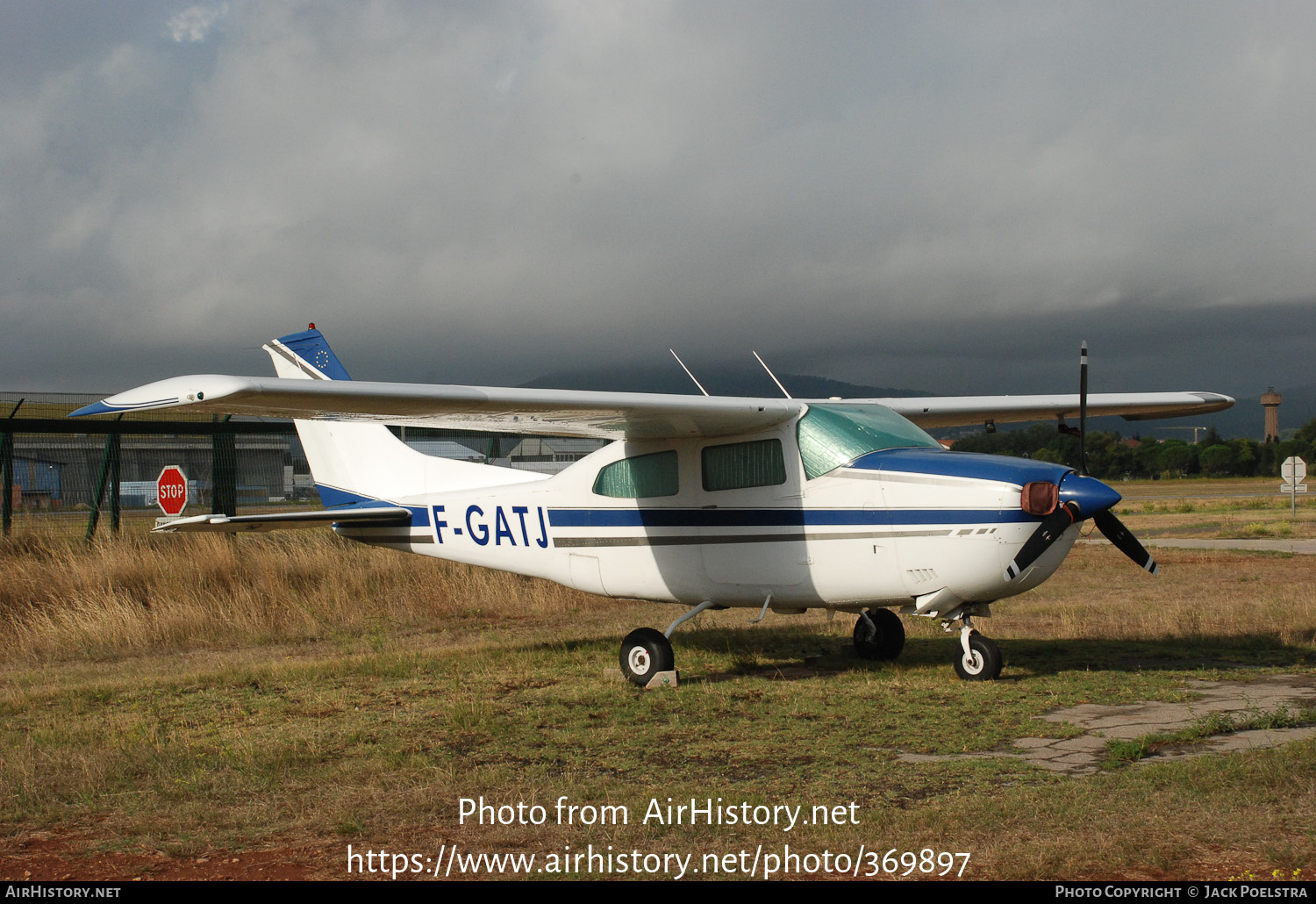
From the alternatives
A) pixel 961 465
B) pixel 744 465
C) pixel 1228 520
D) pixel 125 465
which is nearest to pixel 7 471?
pixel 125 465

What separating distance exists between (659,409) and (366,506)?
4615 millimetres

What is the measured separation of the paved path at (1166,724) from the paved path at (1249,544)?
12.6m

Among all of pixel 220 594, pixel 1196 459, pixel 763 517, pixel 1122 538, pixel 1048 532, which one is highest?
pixel 1196 459

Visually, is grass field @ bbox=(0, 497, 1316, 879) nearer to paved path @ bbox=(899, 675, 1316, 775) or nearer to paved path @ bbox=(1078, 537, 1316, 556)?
paved path @ bbox=(899, 675, 1316, 775)

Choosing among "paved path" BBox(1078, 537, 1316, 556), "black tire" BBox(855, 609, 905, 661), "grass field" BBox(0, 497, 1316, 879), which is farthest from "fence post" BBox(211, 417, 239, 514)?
"paved path" BBox(1078, 537, 1316, 556)

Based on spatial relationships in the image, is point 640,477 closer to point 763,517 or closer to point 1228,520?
point 763,517

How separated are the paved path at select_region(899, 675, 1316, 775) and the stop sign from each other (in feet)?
32.3

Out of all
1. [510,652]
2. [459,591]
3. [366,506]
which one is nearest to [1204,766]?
[510,652]

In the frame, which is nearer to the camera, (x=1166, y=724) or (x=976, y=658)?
(x=1166, y=724)

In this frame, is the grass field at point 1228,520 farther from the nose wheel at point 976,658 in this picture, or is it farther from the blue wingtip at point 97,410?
the blue wingtip at point 97,410

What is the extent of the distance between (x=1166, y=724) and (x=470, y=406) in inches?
197

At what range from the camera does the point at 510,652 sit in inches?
405

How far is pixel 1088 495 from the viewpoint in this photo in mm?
7418

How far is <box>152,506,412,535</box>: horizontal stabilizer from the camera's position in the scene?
408 inches
